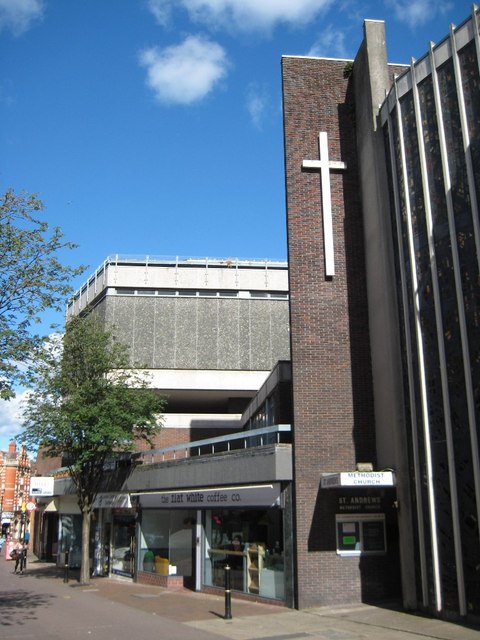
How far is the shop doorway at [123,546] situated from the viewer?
23938 mm

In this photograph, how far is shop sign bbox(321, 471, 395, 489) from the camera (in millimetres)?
14664

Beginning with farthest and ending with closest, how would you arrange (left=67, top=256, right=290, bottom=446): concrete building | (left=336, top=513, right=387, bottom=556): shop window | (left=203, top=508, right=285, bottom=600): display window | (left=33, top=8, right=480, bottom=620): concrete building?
(left=67, top=256, right=290, bottom=446): concrete building < (left=203, top=508, right=285, bottom=600): display window < (left=336, top=513, right=387, bottom=556): shop window < (left=33, top=8, right=480, bottom=620): concrete building

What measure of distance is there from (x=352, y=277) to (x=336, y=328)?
154 cm

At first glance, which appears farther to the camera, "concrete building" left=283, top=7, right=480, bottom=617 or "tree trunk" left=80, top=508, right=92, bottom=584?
"tree trunk" left=80, top=508, right=92, bottom=584

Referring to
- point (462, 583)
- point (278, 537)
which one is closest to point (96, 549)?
point (278, 537)

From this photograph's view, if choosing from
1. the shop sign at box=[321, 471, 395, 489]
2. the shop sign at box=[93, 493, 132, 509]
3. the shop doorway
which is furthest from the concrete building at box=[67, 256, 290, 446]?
the shop sign at box=[321, 471, 395, 489]

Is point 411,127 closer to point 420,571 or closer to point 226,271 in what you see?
point 420,571

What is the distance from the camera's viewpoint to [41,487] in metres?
33.0

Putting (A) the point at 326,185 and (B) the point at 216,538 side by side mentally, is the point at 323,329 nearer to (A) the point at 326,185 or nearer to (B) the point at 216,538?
(A) the point at 326,185

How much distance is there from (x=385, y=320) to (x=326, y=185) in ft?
14.1

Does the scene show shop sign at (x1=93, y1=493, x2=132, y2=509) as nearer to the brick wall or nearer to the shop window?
the brick wall

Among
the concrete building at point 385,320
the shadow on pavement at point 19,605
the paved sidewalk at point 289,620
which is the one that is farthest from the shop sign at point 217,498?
the shadow on pavement at point 19,605

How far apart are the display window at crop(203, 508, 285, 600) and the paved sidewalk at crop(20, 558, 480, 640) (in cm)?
50

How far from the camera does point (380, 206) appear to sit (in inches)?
663
